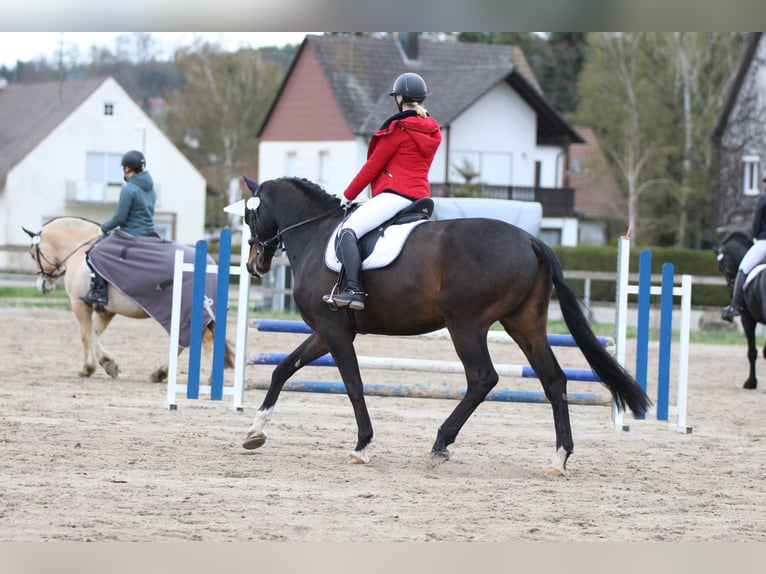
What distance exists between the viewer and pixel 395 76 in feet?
150

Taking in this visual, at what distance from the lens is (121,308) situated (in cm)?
1222

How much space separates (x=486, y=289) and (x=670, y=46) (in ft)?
152

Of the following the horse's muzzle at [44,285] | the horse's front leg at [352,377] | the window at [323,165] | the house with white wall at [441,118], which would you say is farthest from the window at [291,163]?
the horse's front leg at [352,377]

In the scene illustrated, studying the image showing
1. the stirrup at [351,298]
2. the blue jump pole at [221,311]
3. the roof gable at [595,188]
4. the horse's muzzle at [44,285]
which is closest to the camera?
the stirrup at [351,298]

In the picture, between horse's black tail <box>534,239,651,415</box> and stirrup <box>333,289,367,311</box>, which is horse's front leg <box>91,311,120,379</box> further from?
horse's black tail <box>534,239,651,415</box>

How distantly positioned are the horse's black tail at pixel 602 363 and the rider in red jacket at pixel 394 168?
1005mm

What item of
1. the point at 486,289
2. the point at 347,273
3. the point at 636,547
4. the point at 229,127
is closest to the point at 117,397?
the point at 347,273

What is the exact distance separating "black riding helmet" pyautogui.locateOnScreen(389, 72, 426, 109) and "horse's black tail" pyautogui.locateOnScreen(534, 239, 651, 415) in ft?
4.35

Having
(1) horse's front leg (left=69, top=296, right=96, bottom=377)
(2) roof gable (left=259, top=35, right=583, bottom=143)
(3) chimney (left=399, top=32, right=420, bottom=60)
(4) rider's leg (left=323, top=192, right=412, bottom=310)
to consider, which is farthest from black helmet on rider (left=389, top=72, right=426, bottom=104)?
(3) chimney (left=399, top=32, right=420, bottom=60)

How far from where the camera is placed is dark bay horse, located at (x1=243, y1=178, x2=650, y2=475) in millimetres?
7652

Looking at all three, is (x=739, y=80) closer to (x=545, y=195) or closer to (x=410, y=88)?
(x=545, y=195)

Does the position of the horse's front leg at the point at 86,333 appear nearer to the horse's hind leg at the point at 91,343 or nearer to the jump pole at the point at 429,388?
the horse's hind leg at the point at 91,343

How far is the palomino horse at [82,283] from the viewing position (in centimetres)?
1220

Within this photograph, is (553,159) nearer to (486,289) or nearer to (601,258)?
(601,258)
